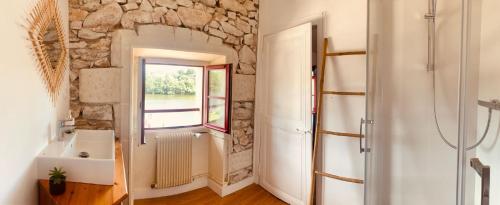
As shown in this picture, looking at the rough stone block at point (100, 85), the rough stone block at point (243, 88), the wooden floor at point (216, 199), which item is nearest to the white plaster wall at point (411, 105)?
the wooden floor at point (216, 199)

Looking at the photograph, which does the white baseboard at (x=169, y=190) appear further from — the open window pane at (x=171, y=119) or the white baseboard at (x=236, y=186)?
the open window pane at (x=171, y=119)

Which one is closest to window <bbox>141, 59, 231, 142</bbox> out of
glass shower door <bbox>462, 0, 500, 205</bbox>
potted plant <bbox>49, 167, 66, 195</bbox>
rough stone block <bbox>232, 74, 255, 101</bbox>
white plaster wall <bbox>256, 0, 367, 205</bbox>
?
rough stone block <bbox>232, 74, 255, 101</bbox>

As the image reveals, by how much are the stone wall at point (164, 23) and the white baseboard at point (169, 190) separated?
0.46 metres

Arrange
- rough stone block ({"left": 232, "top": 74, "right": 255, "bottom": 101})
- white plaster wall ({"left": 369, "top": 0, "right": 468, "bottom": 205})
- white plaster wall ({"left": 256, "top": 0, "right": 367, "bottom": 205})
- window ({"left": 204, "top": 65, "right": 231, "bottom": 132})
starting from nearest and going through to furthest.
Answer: white plaster wall ({"left": 369, "top": 0, "right": 468, "bottom": 205}) < white plaster wall ({"left": 256, "top": 0, "right": 367, "bottom": 205}) < window ({"left": 204, "top": 65, "right": 231, "bottom": 132}) < rough stone block ({"left": 232, "top": 74, "right": 255, "bottom": 101})

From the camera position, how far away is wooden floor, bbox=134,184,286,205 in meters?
2.94

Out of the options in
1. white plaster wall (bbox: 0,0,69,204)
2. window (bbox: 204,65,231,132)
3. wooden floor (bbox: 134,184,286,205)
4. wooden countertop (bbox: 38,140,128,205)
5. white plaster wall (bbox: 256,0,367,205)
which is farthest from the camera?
window (bbox: 204,65,231,132)

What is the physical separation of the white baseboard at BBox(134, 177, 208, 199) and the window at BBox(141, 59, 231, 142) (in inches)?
29.7

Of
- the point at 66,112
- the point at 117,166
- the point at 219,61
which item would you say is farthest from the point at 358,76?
the point at 66,112

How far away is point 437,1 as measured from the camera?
1.57 m

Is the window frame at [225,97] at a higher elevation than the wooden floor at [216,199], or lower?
higher

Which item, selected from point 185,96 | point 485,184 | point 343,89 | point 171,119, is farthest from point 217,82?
point 485,184

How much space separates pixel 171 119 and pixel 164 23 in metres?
1.29

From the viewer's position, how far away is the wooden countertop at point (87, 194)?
1.26 metres

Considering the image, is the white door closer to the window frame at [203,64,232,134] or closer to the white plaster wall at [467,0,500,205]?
the window frame at [203,64,232,134]
